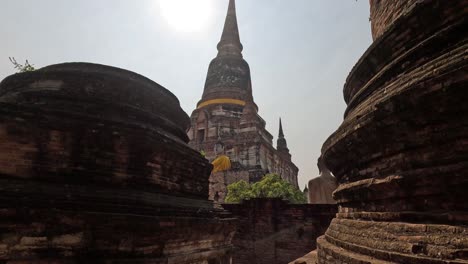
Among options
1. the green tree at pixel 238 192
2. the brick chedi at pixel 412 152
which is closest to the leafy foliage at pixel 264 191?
the green tree at pixel 238 192

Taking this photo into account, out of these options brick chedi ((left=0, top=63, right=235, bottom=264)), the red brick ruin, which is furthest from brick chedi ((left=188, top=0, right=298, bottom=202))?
brick chedi ((left=0, top=63, right=235, bottom=264))

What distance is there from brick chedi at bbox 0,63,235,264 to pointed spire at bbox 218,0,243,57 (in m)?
25.3

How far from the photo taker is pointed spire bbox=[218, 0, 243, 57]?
31.3 m

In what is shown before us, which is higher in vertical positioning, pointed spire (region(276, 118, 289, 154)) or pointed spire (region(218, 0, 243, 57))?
pointed spire (region(218, 0, 243, 57))

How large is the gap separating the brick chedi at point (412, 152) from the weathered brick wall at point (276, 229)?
7199mm

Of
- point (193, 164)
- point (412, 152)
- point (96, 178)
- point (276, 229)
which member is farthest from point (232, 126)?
point (412, 152)

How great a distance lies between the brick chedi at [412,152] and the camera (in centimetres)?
227

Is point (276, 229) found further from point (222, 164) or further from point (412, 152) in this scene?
point (222, 164)

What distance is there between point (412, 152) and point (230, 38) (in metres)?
31.1

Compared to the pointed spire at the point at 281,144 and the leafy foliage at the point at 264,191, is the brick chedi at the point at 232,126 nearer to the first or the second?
the pointed spire at the point at 281,144

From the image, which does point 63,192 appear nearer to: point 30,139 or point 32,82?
point 30,139

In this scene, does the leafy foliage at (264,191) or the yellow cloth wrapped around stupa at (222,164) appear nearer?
the leafy foliage at (264,191)

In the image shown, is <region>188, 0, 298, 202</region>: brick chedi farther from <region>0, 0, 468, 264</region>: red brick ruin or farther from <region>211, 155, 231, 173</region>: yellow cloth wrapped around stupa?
<region>0, 0, 468, 264</region>: red brick ruin

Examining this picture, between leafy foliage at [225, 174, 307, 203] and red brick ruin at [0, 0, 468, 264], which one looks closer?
red brick ruin at [0, 0, 468, 264]
